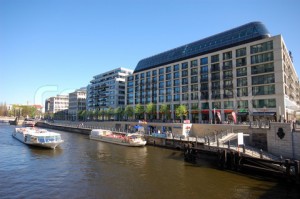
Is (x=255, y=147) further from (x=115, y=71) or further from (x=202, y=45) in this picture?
(x=115, y=71)

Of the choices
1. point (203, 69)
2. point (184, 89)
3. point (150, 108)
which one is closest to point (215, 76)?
point (203, 69)

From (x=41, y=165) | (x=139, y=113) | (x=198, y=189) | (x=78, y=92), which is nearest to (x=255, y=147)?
(x=198, y=189)

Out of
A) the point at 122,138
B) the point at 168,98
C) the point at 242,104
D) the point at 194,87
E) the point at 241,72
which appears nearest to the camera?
the point at 122,138

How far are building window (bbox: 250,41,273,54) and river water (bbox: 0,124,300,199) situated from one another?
44.8 m

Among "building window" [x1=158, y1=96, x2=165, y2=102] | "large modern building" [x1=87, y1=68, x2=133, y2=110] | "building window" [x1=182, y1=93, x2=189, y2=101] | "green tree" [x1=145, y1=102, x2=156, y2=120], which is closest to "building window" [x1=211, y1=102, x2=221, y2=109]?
"building window" [x1=182, y1=93, x2=189, y2=101]

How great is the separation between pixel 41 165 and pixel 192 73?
64.2 metres

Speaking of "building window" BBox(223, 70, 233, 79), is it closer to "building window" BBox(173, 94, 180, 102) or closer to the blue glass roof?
the blue glass roof

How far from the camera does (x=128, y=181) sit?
24.8m

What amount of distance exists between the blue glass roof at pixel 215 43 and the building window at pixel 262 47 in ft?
13.9

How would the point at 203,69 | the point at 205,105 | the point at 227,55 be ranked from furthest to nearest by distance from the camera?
the point at 203,69, the point at 205,105, the point at 227,55

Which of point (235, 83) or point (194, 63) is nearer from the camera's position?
point (235, 83)

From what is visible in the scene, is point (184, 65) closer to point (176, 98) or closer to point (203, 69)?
point (203, 69)

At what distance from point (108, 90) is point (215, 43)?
80.2 m

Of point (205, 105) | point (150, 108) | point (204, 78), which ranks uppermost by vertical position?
point (204, 78)
